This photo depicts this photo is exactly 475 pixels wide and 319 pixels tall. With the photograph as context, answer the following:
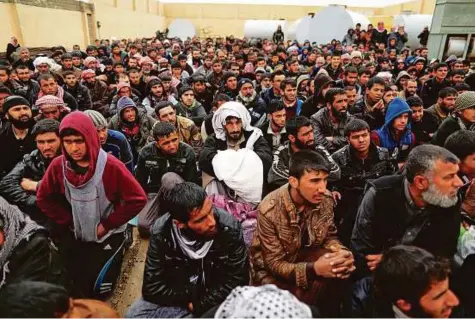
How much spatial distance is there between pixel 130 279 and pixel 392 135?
3047mm

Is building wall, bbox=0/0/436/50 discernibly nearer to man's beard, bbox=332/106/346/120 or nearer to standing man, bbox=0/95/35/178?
standing man, bbox=0/95/35/178

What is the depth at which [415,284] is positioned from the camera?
147 centimetres

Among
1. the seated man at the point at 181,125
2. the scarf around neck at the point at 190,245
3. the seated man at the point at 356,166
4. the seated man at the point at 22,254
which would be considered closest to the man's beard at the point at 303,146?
the seated man at the point at 356,166

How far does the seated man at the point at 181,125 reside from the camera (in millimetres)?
4098

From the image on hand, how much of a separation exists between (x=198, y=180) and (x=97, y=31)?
48.8 ft

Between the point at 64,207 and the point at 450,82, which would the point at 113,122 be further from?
the point at 450,82

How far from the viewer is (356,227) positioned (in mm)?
2332

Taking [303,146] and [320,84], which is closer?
[303,146]

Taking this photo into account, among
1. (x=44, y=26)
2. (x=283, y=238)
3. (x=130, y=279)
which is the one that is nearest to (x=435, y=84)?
(x=283, y=238)

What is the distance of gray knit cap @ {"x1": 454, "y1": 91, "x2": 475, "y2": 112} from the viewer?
3403 millimetres

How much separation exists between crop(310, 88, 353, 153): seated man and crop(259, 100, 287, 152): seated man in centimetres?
41

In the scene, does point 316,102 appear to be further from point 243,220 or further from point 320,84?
point 243,220

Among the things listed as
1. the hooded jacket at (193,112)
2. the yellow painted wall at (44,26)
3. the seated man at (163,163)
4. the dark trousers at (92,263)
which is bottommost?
the dark trousers at (92,263)

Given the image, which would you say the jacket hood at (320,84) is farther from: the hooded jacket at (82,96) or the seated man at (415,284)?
the hooded jacket at (82,96)
